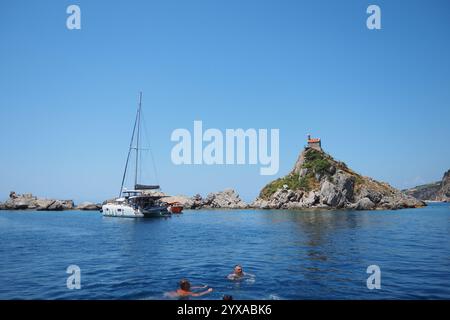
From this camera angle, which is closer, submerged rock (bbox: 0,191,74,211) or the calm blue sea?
the calm blue sea

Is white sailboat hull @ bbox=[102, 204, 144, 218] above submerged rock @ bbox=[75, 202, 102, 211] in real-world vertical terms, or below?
above

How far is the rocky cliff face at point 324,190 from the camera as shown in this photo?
143000 mm

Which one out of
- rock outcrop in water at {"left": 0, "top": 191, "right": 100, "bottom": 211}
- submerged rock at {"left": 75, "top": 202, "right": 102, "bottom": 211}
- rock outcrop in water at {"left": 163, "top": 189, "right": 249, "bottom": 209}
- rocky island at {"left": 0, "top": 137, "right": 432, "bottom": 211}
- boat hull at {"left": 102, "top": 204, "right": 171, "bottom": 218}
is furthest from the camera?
rock outcrop in water at {"left": 163, "top": 189, "right": 249, "bottom": 209}

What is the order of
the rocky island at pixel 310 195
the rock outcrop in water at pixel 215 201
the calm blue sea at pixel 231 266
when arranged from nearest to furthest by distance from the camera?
the calm blue sea at pixel 231 266, the rocky island at pixel 310 195, the rock outcrop in water at pixel 215 201

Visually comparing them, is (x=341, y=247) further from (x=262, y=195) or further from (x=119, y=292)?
(x=262, y=195)

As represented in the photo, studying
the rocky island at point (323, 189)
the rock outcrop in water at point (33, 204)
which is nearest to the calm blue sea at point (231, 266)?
the rocky island at point (323, 189)

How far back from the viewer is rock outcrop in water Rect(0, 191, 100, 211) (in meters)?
147

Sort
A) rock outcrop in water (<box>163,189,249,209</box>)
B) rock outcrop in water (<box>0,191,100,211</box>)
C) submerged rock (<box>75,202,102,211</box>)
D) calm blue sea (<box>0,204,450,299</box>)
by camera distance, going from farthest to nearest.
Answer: rock outcrop in water (<box>163,189,249,209</box>), submerged rock (<box>75,202,102,211</box>), rock outcrop in water (<box>0,191,100,211</box>), calm blue sea (<box>0,204,450,299</box>)

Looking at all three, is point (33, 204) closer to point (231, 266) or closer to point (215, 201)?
point (215, 201)

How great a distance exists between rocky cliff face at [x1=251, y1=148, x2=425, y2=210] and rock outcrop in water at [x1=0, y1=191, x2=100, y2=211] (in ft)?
276

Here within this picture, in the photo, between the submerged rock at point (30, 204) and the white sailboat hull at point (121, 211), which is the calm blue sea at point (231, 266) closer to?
the white sailboat hull at point (121, 211)

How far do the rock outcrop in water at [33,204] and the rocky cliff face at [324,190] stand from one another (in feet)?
276

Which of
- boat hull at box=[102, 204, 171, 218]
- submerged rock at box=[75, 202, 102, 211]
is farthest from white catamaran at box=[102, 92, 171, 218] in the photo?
submerged rock at box=[75, 202, 102, 211]

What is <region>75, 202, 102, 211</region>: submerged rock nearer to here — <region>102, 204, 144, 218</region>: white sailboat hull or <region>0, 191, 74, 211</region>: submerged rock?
<region>0, 191, 74, 211</region>: submerged rock
